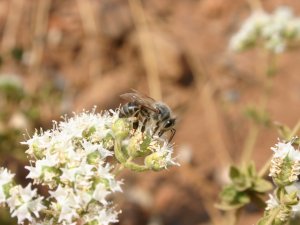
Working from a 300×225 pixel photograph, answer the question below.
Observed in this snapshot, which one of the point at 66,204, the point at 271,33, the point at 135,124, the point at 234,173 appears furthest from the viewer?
the point at 271,33

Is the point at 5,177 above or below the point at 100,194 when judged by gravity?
above

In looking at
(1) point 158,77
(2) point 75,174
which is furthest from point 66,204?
(1) point 158,77

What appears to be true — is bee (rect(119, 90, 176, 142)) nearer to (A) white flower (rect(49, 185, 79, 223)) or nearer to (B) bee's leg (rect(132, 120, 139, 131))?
(B) bee's leg (rect(132, 120, 139, 131))

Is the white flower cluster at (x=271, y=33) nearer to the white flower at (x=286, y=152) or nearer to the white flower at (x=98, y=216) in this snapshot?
the white flower at (x=286, y=152)

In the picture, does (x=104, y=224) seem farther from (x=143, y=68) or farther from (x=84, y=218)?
(x=143, y=68)

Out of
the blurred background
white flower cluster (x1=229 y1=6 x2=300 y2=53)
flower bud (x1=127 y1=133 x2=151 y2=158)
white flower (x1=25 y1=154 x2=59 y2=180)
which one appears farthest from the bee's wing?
the blurred background

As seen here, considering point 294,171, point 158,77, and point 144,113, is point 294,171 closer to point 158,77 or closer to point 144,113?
point 144,113

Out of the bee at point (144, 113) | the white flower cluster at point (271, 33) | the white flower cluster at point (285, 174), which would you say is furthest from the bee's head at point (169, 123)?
the white flower cluster at point (271, 33)

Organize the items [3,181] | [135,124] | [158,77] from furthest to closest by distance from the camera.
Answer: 1. [158,77]
2. [135,124]
3. [3,181]

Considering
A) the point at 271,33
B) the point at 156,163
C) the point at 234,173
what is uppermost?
the point at 271,33
